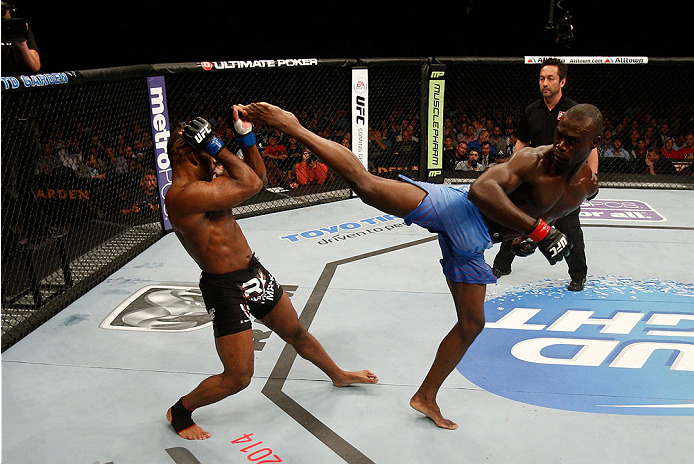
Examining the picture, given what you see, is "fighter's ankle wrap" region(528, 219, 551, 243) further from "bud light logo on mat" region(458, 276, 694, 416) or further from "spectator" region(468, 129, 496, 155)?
"spectator" region(468, 129, 496, 155)

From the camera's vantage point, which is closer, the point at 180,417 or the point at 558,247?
the point at 558,247

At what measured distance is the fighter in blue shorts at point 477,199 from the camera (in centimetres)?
239

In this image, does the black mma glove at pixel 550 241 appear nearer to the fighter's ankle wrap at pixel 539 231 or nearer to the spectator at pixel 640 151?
the fighter's ankle wrap at pixel 539 231

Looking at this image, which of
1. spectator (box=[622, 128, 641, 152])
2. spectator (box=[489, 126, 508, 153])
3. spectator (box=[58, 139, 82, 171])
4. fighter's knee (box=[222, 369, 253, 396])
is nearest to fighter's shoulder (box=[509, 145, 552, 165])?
fighter's knee (box=[222, 369, 253, 396])

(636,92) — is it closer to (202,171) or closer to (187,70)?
(187,70)

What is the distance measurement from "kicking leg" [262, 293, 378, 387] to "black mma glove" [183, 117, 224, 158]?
753 millimetres

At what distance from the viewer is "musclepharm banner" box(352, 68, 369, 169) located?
20.5ft

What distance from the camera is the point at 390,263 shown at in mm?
4762

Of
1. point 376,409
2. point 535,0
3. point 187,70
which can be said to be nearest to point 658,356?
point 376,409

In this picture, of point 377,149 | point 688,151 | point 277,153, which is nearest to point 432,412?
point 277,153

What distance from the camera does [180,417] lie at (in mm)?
2719

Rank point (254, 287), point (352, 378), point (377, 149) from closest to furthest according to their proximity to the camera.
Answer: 1. point (254, 287)
2. point (352, 378)
3. point (377, 149)

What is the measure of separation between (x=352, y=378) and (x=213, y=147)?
140cm

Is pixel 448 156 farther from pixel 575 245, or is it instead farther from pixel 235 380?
pixel 235 380
